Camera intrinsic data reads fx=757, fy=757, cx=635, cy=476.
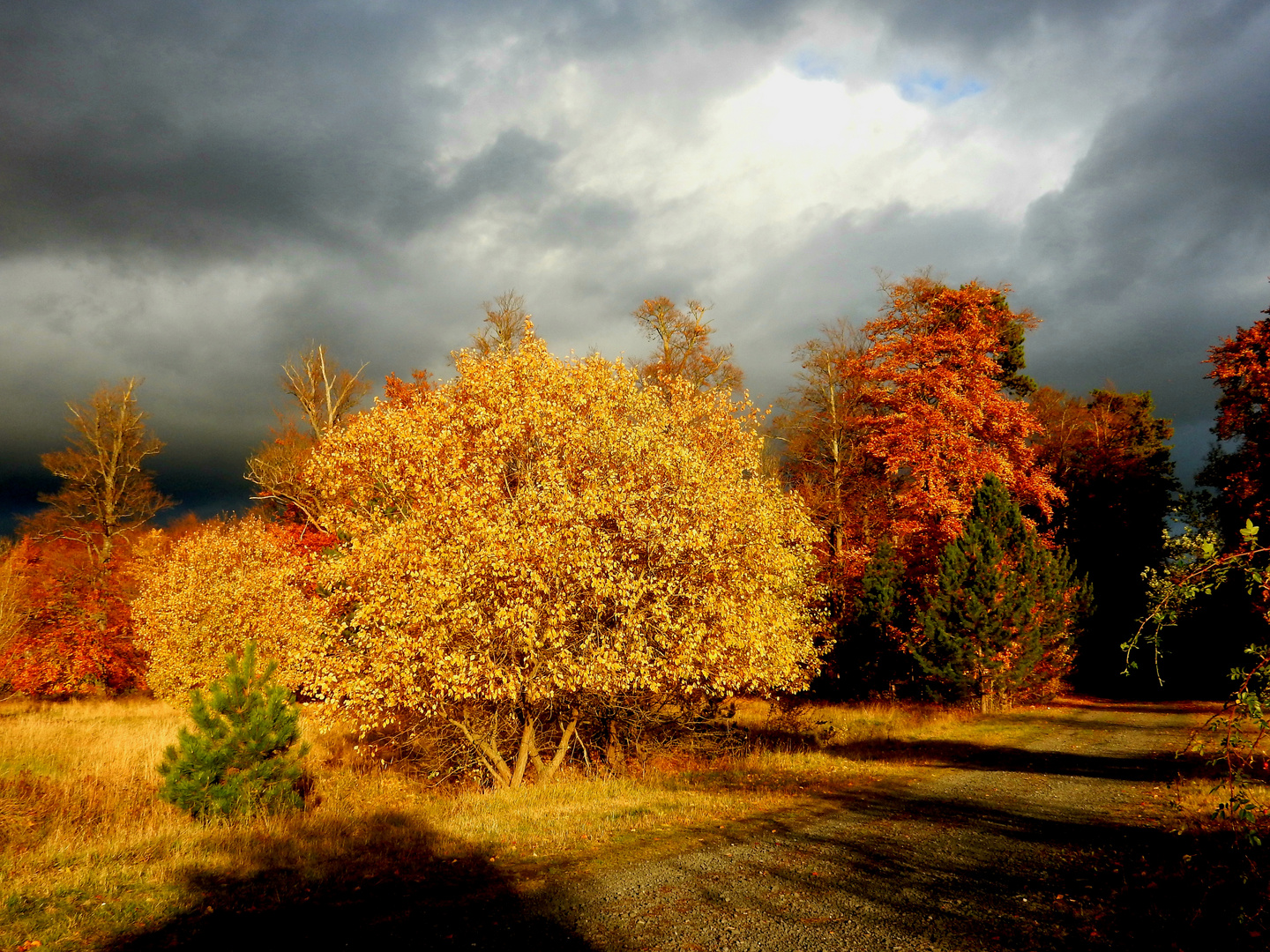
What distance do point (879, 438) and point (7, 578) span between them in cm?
3260

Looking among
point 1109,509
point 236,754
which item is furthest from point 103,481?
point 1109,509

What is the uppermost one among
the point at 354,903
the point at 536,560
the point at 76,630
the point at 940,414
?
the point at 940,414

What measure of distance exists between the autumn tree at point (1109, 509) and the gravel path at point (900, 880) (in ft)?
110

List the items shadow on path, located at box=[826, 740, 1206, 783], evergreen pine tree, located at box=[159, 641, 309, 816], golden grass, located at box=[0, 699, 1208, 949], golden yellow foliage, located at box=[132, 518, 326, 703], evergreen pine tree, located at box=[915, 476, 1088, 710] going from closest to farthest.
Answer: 1. golden grass, located at box=[0, 699, 1208, 949]
2. evergreen pine tree, located at box=[159, 641, 309, 816]
3. shadow on path, located at box=[826, 740, 1206, 783]
4. evergreen pine tree, located at box=[915, 476, 1088, 710]
5. golden yellow foliage, located at box=[132, 518, 326, 703]

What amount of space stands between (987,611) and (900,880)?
1916cm

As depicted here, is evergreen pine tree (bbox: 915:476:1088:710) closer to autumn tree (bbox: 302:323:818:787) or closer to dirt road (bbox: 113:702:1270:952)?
autumn tree (bbox: 302:323:818:787)

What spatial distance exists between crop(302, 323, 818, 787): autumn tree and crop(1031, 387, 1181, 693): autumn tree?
33521 millimetres

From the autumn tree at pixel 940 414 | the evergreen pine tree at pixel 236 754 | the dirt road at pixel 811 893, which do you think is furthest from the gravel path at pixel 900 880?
the autumn tree at pixel 940 414

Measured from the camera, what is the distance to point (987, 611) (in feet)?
81.5

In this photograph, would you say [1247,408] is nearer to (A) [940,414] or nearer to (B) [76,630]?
(A) [940,414]

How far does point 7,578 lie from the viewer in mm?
26859

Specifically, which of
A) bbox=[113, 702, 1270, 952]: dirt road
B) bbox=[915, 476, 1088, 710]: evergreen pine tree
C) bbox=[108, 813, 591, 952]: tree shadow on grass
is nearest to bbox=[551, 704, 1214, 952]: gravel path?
bbox=[113, 702, 1270, 952]: dirt road

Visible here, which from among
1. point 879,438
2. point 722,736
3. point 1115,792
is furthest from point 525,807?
point 879,438

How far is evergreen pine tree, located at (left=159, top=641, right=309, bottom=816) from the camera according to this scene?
11562mm
